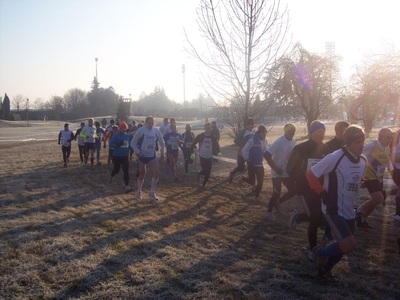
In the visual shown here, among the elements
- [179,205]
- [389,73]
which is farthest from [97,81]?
[179,205]

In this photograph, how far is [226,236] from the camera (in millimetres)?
6824

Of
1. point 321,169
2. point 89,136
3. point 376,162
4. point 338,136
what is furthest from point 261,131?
point 89,136

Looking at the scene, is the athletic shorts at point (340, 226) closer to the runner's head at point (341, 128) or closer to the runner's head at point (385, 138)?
the runner's head at point (341, 128)

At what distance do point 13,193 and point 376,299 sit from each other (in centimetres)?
968

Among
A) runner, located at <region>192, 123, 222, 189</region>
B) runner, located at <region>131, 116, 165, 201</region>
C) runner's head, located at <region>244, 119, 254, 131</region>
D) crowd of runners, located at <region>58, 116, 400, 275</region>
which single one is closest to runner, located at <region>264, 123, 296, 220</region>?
crowd of runners, located at <region>58, 116, 400, 275</region>

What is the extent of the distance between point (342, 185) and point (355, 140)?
0.53 meters

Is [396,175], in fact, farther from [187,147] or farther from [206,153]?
[187,147]

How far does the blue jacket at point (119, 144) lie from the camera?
37.0 feet

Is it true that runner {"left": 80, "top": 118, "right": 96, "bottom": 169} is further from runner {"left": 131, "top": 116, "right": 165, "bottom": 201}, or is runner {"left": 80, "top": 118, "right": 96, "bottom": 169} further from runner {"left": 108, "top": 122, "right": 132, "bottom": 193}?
runner {"left": 131, "top": 116, "right": 165, "bottom": 201}

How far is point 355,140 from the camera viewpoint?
443 centimetres

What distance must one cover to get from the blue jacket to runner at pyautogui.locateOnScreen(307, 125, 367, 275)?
760 cm

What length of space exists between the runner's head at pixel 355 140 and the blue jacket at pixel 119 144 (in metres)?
7.84

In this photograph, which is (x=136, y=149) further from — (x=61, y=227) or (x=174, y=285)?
(x=174, y=285)

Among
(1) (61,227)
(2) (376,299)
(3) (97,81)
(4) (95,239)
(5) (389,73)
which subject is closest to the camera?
(2) (376,299)
